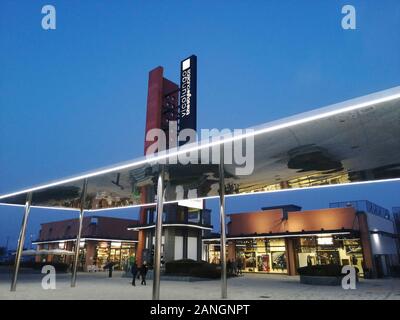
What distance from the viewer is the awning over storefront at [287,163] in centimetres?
730

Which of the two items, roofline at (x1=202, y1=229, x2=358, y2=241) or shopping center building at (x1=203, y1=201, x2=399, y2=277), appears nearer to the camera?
roofline at (x1=202, y1=229, x2=358, y2=241)

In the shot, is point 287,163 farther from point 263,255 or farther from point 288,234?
point 263,255

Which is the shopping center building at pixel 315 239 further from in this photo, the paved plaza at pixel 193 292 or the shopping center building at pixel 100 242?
the shopping center building at pixel 100 242

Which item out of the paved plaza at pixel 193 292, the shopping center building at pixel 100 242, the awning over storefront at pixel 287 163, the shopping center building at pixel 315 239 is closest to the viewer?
the awning over storefront at pixel 287 163

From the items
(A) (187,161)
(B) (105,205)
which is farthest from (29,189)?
(A) (187,161)

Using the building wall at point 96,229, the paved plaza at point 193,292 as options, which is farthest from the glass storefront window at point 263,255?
the building wall at point 96,229

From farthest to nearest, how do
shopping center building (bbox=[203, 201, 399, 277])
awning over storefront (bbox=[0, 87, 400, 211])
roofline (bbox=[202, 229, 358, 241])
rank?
shopping center building (bbox=[203, 201, 399, 277]) → roofline (bbox=[202, 229, 358, 241]) → awning over storefront (bbox=[0, 87, 400, 211])

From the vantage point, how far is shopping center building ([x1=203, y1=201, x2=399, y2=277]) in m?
28.8

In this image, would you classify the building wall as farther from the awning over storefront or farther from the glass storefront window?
the awning over storefront

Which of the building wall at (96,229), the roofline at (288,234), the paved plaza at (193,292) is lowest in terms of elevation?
the paved plaza at (193,292)

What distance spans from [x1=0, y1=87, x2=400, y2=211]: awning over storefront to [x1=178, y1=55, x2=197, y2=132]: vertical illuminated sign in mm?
22960

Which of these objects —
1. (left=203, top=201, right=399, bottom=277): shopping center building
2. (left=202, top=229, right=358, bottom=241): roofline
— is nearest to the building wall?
(left=203, top=201, right=399, bottom=277): shopping center building

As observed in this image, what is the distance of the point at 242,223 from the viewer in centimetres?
3656

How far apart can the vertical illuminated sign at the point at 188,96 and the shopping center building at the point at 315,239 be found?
1288cm
